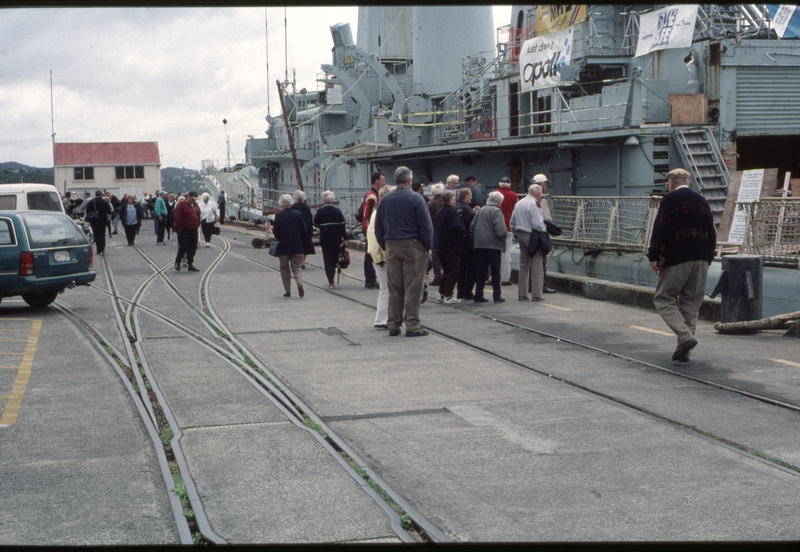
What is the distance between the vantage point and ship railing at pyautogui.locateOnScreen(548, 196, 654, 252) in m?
17.5

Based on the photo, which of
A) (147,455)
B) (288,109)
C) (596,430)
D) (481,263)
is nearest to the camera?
(147,455)

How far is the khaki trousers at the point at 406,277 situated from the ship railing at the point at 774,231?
209 inches

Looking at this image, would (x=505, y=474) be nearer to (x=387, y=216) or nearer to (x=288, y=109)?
(x=387, y=216)

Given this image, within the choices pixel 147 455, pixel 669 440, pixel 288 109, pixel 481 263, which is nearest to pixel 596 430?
pixel 669 440

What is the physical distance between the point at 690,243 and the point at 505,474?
4.61 metres

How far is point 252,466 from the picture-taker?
6133 mm

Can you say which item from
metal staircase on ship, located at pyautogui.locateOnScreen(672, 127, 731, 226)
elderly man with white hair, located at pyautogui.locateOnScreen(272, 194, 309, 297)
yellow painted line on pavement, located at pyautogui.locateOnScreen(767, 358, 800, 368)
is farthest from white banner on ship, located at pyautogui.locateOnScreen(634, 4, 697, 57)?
yellow painted line on pavement, located at pyautogui.locateOnScreen(767, 358, 800, 368)

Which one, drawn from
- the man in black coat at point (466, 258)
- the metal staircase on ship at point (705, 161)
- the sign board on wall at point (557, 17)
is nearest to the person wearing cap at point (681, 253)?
the man in black coat at point (466, 258)

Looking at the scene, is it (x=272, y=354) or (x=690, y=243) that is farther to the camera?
(x=272, y=354)

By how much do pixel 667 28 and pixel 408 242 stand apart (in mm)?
12918

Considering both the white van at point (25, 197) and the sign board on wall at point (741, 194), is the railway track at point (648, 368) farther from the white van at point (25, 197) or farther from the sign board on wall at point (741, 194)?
the white van at point (25, 197)

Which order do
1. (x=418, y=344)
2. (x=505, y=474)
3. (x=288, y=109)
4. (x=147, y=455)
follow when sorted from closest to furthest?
(x=505, y=474), (x=147, y=455), (x=418, y=344), (x=288, y=109)

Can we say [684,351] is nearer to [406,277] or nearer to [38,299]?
[406,277]

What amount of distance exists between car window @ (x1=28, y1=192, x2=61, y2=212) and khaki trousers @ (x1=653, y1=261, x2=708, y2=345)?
1633 cm
